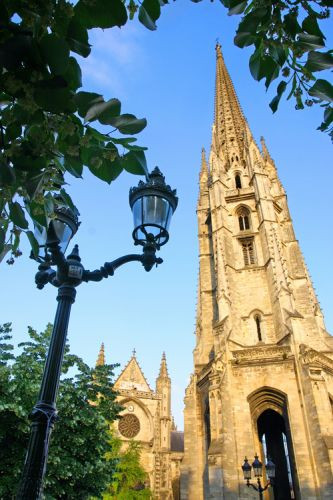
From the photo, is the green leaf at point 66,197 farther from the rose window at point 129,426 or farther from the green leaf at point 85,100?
the rose window at point 129,426

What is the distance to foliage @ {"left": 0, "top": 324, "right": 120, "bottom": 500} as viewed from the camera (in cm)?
1115

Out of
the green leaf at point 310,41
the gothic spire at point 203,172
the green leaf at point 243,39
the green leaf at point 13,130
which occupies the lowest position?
the green leaf at point 13,130

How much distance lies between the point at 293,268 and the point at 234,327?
264 inches

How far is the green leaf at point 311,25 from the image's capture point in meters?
2.52

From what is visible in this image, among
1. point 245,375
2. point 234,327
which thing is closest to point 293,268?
point 234,327

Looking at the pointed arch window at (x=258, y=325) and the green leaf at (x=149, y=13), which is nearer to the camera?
the green leaf at (x=149, y=13)

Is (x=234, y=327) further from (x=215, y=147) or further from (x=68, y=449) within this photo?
(x=215, y=147)

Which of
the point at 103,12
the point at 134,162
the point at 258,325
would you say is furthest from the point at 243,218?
the point at 103,12

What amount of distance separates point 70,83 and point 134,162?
57cm

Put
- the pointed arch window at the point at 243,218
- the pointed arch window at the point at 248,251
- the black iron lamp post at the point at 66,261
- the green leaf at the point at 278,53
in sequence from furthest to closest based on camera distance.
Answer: the pointed arch window at the point at 243,218
the pointed arch window at the point at 248,251
the black iron lamp post at the point at 66,261
the green leaf at the point at 278,53

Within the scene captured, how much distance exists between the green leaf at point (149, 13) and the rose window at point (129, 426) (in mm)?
41630

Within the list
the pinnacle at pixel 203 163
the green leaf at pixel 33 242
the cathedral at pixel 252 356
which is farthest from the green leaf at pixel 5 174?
the pinnacle at pixel 203 163

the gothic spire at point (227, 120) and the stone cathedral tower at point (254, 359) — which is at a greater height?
the gothic spire at point (227, 120)

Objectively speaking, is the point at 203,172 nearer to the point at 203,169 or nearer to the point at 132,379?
the point at 203,169
